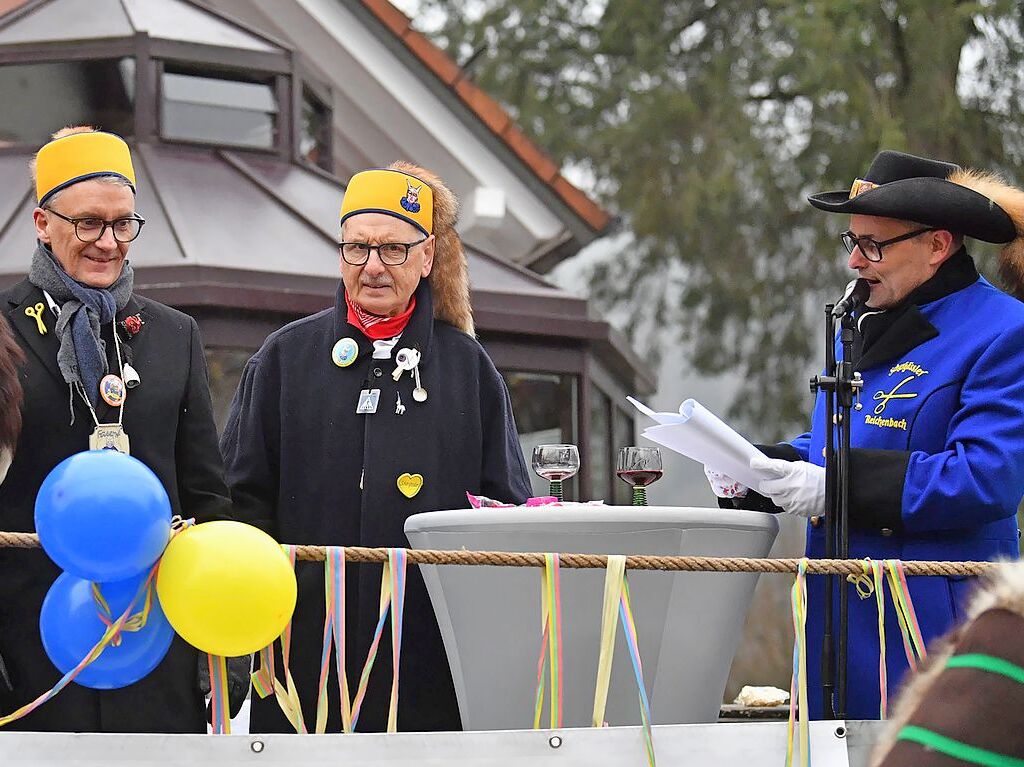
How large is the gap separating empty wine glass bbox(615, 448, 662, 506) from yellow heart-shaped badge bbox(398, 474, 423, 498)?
0.51m

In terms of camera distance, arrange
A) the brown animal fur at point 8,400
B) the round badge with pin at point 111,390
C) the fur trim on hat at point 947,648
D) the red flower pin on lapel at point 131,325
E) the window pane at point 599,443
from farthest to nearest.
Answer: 1. the window pane at point 599,443
2. the red flower pin on lapel at point 131,325
3. the round badge with pin at point 111,390
4. the brown animal fur at point 8,400
5. the fur trim on hat at point 947,648

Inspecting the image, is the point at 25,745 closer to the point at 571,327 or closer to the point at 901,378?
the point at 901,378

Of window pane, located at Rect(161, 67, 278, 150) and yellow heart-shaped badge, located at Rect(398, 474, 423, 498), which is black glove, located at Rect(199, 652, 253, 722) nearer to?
yellow heart-shaped badge, located at Rect(398, 474, 423, 498)

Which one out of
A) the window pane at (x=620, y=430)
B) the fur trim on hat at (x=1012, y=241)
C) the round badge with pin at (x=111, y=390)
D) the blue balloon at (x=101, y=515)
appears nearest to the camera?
the blue balloon at (x=101, y=515)

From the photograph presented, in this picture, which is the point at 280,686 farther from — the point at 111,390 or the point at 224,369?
the point at 224,369

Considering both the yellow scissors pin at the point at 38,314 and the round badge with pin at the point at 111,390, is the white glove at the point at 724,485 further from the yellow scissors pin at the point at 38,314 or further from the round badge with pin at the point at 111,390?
the yellow scissors pin at the point at 38,314

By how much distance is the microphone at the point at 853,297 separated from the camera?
3.74 metres

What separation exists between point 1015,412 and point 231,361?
15.6ft

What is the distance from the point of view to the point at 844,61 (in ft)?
36.7

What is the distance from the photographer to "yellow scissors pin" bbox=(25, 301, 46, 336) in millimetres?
3676

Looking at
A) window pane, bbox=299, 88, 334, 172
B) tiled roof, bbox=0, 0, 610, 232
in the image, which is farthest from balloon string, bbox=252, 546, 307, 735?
tiled roof, bbox=0, 0, 610, 232

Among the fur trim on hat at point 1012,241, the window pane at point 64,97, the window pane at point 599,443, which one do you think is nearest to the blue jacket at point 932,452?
the fur trim on hat at point 1012,241

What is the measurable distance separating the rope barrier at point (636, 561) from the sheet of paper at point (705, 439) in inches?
10.7

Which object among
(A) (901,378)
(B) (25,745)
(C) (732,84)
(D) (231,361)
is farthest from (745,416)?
(B) (25,745)
